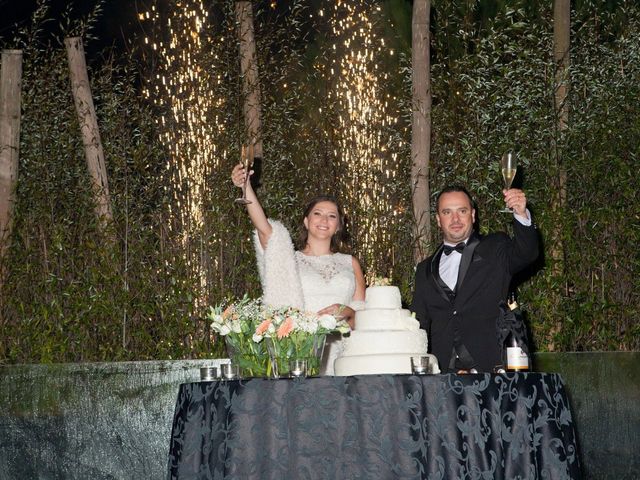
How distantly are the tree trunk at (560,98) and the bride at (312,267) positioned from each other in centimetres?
114

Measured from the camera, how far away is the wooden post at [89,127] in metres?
5.24

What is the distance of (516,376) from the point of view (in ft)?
8.69

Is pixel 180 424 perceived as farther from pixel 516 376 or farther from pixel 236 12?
pixel 236 12

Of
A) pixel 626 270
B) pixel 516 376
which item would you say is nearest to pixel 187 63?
pixel 626 270

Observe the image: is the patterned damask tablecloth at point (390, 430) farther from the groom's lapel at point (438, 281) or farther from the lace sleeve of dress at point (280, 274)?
the lace sleeve of dress at point (280, 274)

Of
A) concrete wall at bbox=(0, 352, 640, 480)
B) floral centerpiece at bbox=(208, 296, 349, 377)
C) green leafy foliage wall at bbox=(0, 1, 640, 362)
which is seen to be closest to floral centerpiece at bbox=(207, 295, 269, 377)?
floral centerpiece at bbox=(208, 296, 349, 377)

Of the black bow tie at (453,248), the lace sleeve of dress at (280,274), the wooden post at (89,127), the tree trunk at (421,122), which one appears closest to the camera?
the black bow tie at (453,248)

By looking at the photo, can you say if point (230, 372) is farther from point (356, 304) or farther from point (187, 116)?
point (187, 116)

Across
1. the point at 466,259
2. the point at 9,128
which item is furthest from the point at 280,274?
the point at 9,128

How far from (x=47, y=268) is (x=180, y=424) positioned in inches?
103

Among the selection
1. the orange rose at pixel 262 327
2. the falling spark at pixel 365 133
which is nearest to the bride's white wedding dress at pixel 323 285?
the falling spark at pixel 365 133

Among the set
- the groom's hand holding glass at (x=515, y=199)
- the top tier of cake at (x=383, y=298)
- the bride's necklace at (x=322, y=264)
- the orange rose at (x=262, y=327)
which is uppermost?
the groom's hand holding glass at (x=515, y=199)

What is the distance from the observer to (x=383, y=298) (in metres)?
2.98

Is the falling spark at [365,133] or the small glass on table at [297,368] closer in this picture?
the small glass on table at [297,368]
